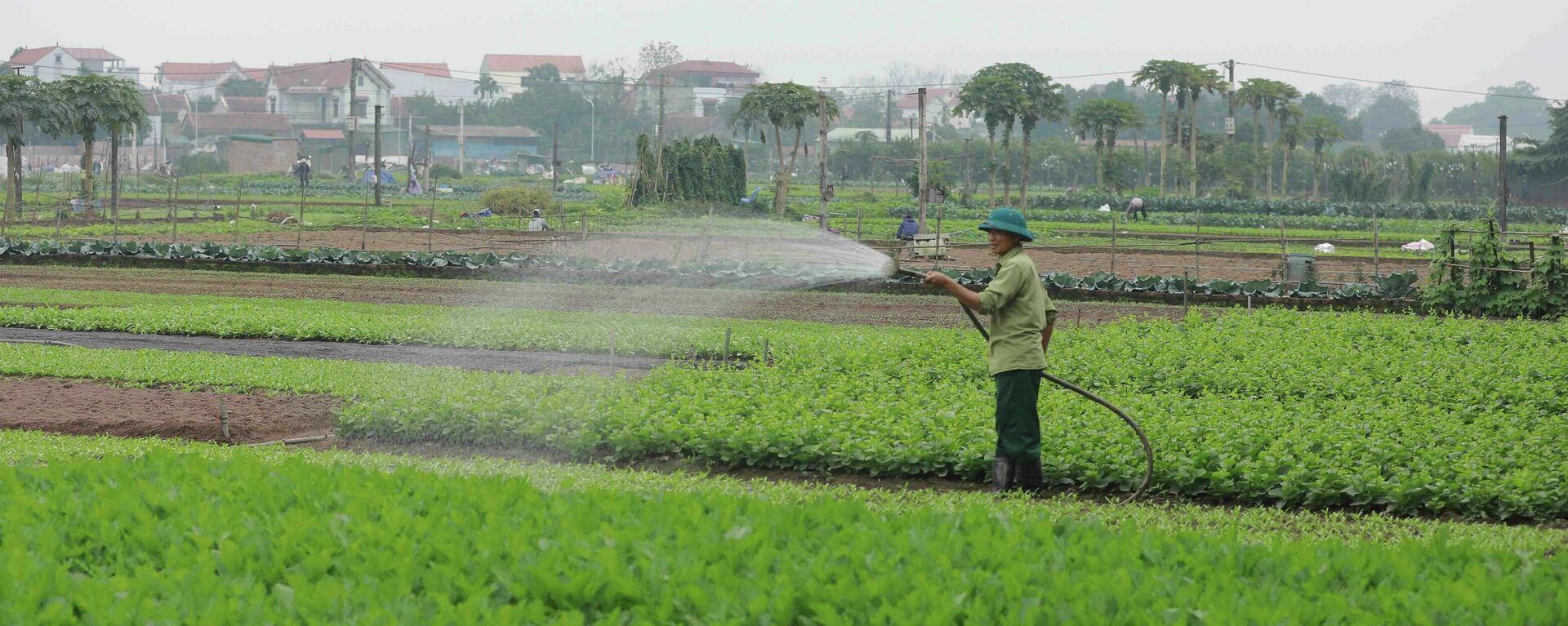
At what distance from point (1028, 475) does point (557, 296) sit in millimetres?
18555

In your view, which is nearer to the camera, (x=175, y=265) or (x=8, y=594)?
(x=8, y=594)

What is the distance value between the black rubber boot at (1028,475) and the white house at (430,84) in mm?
153046

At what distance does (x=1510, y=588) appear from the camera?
5.78m

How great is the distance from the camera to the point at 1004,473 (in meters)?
9.65

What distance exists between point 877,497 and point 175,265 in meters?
25.8

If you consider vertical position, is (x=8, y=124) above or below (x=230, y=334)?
above

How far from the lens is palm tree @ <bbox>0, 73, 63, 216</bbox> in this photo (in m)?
46.4

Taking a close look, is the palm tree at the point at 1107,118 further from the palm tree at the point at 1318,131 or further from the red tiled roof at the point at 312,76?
the red tiled roof at the point at 312,76

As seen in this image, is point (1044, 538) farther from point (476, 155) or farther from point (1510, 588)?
point (476, 155)

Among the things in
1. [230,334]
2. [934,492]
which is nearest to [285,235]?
[230,334]

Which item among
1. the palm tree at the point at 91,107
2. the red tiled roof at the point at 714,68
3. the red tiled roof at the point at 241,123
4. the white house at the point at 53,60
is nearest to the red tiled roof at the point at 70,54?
the white house at the point at 53,60

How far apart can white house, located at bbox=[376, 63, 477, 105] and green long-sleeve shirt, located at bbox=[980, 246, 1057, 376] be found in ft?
502

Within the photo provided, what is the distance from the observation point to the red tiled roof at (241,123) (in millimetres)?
124500

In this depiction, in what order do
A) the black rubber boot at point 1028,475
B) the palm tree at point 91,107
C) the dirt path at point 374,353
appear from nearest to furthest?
the black rubber boot at point 1028,475
the dirt path at point 374,353
the palm tree at point 91,107
